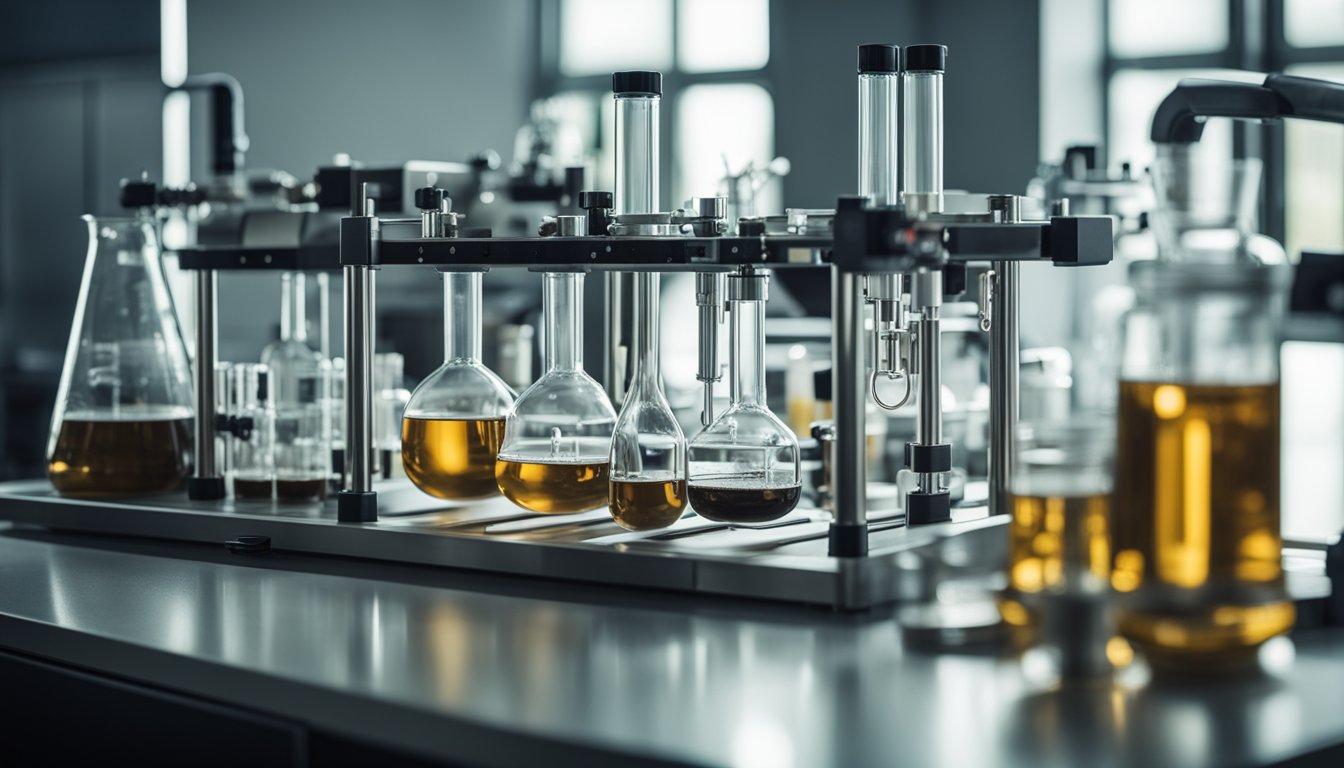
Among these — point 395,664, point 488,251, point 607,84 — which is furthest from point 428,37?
point 395,664

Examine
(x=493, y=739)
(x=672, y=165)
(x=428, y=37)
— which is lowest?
(x=493, y=739)

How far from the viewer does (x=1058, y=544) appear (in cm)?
108

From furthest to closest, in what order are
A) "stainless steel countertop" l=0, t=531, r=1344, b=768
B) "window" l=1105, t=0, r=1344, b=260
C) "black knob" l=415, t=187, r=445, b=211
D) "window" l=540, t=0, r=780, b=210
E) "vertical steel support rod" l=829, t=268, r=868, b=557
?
"window" l=540, t=0, r=780, b=210
"window" l=1105, t=0, r=1344, b=260
"black knob" l=415, t=187, r=445, b=211
"vertical steel support rod" l=829, t=268, r=868, b=557
"stainless steel countertop" l=0, t=531, r=1344, b=768

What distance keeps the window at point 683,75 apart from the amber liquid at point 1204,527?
5.11 m

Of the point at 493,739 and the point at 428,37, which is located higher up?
the point at 428,37

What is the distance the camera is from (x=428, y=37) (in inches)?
260

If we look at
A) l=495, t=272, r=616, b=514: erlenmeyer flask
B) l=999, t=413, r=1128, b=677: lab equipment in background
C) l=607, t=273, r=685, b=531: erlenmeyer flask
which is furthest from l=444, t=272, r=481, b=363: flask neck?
l=999, t=413, r=1128, b=677: lab equipment in background

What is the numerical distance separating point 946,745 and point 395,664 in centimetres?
40

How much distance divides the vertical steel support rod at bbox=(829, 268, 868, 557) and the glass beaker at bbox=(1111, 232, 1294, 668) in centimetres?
25

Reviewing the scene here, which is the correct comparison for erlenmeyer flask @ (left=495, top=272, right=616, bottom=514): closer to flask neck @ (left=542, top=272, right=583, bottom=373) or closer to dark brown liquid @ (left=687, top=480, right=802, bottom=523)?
flask neck @ (left=542, top=272, right=583, bottom=373)

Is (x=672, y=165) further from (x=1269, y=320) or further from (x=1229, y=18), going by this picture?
(x=1269, y=320)

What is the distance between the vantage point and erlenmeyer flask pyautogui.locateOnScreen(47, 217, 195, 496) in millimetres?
1724

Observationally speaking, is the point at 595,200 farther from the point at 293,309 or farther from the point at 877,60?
the point at 293,309

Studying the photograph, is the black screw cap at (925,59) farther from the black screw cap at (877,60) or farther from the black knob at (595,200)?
the black knob at (595,200)
